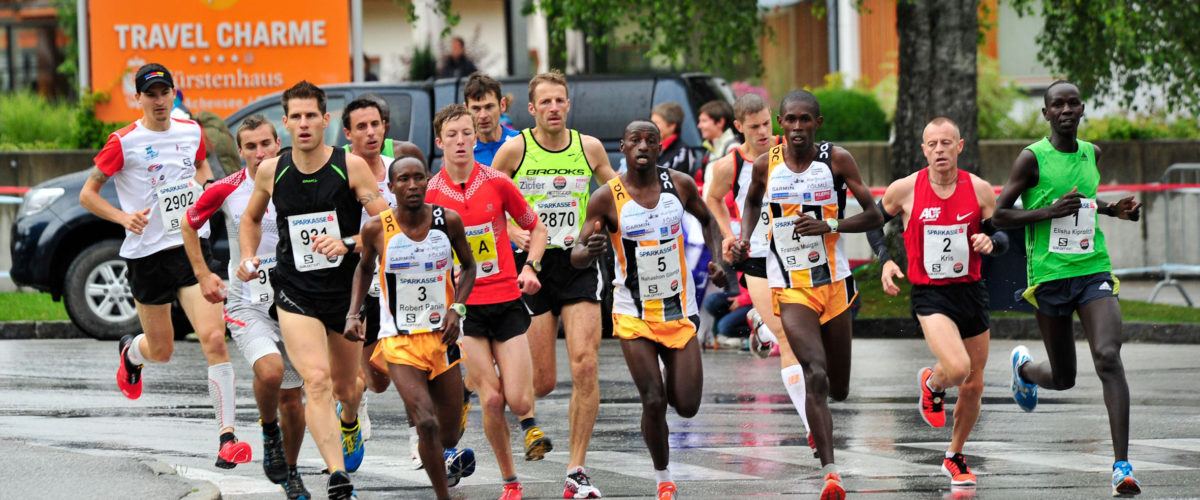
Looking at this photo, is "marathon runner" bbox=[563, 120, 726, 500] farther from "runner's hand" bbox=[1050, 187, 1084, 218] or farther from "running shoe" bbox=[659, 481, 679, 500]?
"runner's hand" bbox=[1050, 187, 1084, 218]

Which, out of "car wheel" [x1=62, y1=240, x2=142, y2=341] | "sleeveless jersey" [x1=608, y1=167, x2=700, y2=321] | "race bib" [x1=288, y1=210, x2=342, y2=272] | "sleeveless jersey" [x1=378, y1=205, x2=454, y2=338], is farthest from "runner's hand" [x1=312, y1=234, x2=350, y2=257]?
"car wheel" [x1=62, y1=240, x2=142, y2=341]

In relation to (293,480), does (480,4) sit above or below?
above

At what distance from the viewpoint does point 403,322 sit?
8.01 m

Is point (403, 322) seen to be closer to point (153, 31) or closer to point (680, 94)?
point (680, 94)

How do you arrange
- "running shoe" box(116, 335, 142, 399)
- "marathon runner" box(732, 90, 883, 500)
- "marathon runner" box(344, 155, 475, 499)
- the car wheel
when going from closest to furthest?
"marathon runner" box(344, 155, 475, 499)
"marathon runner" box(732, 90, 883, 500)
"running shoe" box(116, 335, 142, 399)
the car wheel

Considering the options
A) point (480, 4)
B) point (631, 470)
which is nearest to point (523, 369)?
point (631, 470)

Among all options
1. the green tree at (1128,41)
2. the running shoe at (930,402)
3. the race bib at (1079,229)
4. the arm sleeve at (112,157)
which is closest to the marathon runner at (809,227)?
the running shoe at (930,402)

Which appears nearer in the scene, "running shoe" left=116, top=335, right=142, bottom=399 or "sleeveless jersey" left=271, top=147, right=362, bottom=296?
"sleeveless jersey" left=271, top=147, right=362, bottom=296

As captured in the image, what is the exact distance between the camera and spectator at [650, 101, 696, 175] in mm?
14703

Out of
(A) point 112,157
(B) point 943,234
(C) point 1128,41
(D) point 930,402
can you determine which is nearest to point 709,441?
(D) point 930,402

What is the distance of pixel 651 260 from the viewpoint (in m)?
8.46

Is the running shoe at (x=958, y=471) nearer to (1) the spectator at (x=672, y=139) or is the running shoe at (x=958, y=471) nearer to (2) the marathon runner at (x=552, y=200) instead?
(2) the marathon runner at (x=552, y=200)

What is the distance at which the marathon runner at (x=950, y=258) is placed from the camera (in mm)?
8750

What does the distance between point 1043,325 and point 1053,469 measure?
2.32 feet
